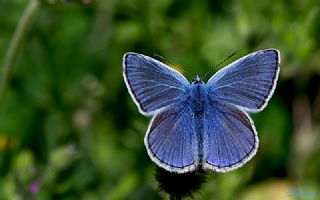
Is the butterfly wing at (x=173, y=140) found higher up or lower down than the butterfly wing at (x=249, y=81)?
lower down

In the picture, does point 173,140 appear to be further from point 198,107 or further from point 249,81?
point 249,81

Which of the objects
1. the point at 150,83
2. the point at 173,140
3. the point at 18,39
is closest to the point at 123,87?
the point at 18,39

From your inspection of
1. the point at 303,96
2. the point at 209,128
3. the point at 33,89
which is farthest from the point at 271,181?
the point at 209,128

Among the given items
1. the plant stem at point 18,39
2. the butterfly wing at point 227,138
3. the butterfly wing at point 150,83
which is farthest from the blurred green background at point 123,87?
the butterfly wing at point 227,138

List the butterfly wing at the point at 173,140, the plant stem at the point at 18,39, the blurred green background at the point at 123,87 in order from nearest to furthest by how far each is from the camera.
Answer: the butterfly wing at the point at 173,140
the plant stem at the point at 18,39
the blurred green background at the point at 123,87

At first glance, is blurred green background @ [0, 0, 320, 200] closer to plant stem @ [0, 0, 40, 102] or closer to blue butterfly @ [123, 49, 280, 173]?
plant stem @ [0, 0, 40, 102]

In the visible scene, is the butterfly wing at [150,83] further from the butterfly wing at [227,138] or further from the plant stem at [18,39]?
the plant stem at [18,39]

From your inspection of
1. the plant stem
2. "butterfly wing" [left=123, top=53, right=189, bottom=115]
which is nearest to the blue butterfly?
"butterfly wing" [left=123, top=53, right=189, bottom=115]
